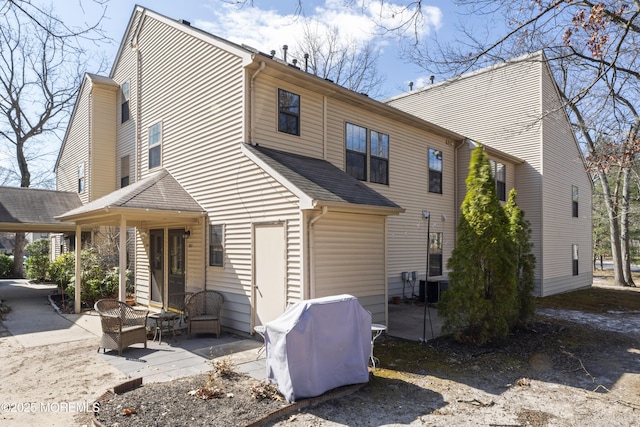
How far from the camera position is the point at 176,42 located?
10.3m

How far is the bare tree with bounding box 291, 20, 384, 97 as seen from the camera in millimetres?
22906

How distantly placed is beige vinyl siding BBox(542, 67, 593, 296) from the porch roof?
12.6m

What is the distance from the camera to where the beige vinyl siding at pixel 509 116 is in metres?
15.0

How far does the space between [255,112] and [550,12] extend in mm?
5342

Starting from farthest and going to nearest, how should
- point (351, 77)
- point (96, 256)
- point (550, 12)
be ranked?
point (351, 77) < point (96, 256) < point (550, 12)

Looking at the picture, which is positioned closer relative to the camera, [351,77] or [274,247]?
[274,247]

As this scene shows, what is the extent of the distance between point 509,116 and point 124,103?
1411 cm

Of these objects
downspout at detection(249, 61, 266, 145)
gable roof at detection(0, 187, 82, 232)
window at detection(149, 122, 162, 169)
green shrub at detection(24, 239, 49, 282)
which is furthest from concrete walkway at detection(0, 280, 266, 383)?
green shrub at detection(24, 239, 49, 282)

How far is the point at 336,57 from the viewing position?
23266 mm

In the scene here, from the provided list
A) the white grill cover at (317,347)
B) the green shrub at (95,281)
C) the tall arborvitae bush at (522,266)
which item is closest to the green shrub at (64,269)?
the green shrub at (95,281)

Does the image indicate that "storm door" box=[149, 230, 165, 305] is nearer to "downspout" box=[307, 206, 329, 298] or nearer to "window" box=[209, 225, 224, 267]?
"window" box=[209, 225, 224, 267]

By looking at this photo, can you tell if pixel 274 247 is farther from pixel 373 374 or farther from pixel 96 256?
pixel 96 256

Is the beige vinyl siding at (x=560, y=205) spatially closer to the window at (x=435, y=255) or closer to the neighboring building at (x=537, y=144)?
the neighboring building at (x=537, y=144)

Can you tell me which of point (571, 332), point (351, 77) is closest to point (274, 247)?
point (571, 332)
